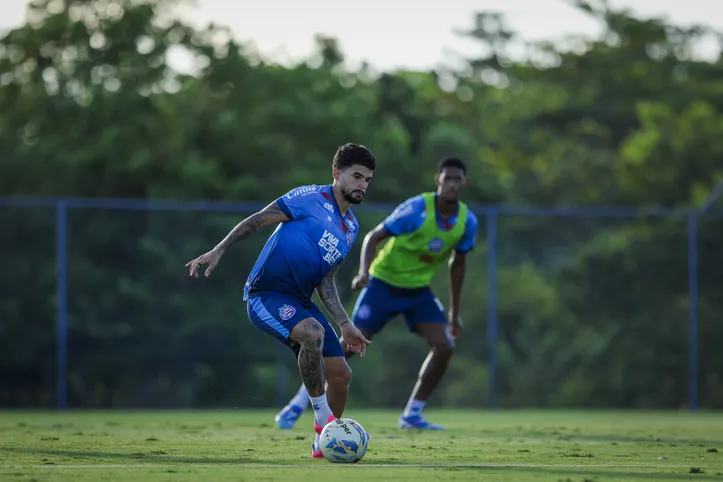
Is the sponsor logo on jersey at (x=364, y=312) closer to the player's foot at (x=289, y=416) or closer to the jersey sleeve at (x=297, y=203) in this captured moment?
the player's foot at (x=289, y=416)

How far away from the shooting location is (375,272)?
517 inches

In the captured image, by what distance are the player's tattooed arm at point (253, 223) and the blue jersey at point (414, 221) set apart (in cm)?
356

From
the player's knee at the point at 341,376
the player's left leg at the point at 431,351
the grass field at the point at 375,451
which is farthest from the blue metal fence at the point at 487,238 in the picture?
the player's knee at the point at 341,376

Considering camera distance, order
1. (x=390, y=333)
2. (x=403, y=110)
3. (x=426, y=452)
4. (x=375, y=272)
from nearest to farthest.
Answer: (x=426, y=452), (x=375, y=272), (x=390, y=333), (x=403, y=110)

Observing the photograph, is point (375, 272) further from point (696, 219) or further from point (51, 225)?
point (696, 219)

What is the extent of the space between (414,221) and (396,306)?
84cm

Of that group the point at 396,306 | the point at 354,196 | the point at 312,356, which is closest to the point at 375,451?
the point at 312,356

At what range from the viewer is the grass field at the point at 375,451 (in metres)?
7.86

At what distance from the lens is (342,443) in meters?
8.60

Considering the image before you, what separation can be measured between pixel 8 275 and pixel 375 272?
6741mm

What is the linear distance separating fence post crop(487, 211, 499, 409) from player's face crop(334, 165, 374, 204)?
32.8 ft

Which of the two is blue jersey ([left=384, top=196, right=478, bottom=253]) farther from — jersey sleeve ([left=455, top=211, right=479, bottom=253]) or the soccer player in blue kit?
the soccer player in blue kit

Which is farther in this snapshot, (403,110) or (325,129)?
(403,110)

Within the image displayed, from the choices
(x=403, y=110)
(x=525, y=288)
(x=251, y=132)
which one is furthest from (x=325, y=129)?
(x=525, y=288)
